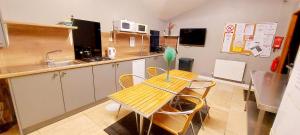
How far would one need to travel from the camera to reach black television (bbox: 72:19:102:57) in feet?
7.79

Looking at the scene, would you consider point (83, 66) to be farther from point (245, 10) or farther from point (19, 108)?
point (245, 10)

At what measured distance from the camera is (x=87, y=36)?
2553 millimetres

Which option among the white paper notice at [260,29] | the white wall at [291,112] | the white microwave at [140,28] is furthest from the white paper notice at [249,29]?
the white wall at [291,112]

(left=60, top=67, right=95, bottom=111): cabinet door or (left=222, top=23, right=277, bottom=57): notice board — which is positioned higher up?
(left=222, top=23, right=277, bottom=57): notice board

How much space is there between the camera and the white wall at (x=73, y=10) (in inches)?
68.9

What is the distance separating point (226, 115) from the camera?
2.30 m

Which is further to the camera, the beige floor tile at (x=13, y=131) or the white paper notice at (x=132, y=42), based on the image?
the white paper notice at (x=132, y=42)

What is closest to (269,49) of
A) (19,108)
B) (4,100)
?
(19,108)

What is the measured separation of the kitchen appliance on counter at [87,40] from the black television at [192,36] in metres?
2.77

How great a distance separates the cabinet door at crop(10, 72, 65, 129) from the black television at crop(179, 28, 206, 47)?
12.2 ft

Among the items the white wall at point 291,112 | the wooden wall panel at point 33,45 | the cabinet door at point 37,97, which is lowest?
the cabinet door at point 37,97

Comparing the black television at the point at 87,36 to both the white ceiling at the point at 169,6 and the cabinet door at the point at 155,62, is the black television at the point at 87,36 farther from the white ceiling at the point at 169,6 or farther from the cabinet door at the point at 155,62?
the white ceiling at the point at 169,6

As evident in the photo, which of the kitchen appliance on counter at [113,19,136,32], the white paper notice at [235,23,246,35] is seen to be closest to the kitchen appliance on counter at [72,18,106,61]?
the kitchen appliance on counter at [113,19,136,32]

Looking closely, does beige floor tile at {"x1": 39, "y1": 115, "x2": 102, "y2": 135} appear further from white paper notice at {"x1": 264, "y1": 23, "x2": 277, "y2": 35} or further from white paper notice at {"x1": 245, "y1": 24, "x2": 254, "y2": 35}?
white paper notice at {"x1": 264, "y1": 23, "x2": 277, "y2": 35}
